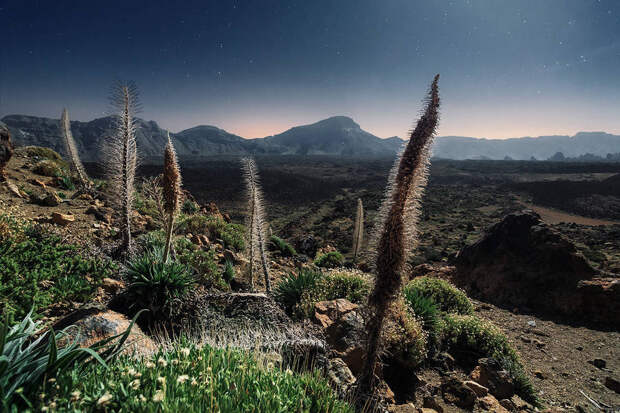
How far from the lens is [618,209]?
28844 mm

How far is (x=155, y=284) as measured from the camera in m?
4.08

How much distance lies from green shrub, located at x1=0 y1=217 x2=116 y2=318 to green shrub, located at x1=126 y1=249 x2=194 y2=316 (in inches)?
36.1

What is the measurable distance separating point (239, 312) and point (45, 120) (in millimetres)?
262931

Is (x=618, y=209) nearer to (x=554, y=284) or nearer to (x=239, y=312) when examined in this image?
(x=554, y=284)

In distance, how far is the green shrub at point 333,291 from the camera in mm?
5199

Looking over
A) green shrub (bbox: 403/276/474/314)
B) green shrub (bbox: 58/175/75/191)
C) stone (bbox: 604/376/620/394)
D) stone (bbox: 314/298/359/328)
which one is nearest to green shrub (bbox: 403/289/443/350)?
green shrub (bbox: 403/276/474/314)

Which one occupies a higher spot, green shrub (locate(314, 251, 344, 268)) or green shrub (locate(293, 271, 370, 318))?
green shrub (locate(293, 271, 370, 318))

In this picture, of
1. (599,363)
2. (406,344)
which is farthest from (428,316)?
(599,363)

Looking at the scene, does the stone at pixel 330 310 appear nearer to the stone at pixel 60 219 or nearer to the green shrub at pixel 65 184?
the stone at pixel 60 219

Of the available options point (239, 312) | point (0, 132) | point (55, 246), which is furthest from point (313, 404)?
point (0, 132)

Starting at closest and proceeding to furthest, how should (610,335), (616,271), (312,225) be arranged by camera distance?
(610,335) < (616,271) < (312,225)

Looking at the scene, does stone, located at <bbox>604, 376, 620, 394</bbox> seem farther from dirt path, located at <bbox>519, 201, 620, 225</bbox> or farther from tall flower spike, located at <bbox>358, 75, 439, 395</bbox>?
dirt path, located at <bbox>519, 201, 620, 225</bbox>

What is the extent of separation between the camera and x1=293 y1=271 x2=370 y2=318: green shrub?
17.1 ft

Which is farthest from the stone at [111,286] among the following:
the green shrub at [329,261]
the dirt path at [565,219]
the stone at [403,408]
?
the dirt path at [565,219]
